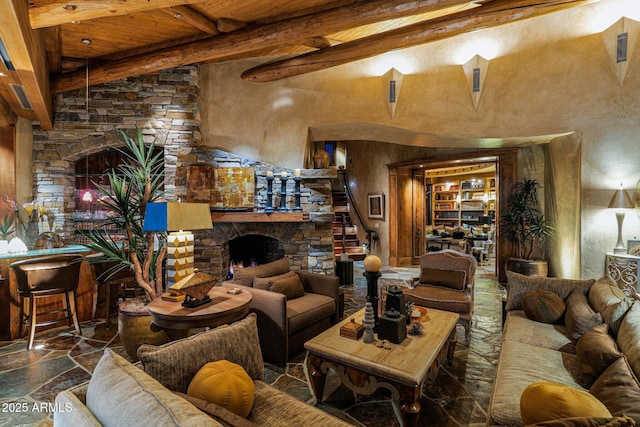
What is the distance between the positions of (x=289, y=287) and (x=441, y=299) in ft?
5.38

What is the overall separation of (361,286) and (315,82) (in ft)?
11.9

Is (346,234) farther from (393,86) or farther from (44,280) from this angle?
(44,280)

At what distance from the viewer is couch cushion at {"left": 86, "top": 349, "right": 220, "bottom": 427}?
35.0 inches

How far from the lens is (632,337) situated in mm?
1701

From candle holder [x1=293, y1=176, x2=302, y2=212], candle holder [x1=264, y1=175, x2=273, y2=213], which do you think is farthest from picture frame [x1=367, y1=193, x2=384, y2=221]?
candle holder [x1=264, y1=175, x2=273, y2=213]

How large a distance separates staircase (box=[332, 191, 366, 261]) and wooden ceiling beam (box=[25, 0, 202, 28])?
5.63 meters

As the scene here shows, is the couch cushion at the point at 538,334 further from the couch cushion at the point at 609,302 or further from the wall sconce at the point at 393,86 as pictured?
the wall sconce at the point at 393,86

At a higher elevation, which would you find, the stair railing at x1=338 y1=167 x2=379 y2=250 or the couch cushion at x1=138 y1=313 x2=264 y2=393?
the stair railing at x1=338 y1=167 x2=379 y2=250

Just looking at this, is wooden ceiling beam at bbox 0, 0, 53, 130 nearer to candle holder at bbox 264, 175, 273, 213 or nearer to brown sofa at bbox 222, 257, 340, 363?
brown sofa at bbox 222, 257, 340, 363

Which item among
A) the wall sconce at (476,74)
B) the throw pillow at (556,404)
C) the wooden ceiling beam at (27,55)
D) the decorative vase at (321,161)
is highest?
the wall sconce at (476,74)

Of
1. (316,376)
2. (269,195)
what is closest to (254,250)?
(269,195)

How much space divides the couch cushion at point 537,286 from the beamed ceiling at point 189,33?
9.73ft

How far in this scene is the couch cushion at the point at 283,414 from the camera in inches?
56.3

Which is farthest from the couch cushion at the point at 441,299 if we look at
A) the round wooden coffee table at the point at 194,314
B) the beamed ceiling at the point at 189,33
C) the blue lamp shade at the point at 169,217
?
the beamed ceiling at the point at 189,33
